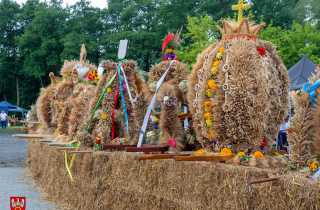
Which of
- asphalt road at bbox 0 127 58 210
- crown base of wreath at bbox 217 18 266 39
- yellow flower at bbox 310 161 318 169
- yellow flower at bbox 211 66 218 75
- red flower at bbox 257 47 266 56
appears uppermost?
crown base of wreath at bbox 217 18 266 39

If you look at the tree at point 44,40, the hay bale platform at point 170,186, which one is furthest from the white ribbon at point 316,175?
the tree at point 44,40

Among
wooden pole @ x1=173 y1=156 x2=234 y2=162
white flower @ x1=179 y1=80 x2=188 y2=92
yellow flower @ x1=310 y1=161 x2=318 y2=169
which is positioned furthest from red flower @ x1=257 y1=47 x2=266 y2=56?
yellow flower @ x1=310 y1=161 x2=318 y2=169

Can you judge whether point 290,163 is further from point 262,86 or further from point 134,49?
point 134,49

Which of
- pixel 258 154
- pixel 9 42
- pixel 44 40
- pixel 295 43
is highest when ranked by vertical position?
pixel 9 42

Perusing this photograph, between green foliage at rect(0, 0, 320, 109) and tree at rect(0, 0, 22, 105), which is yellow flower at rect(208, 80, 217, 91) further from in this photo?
tree at rect(0, 0, 22, 105)

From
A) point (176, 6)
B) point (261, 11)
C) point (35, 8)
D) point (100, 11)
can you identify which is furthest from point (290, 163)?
point (35, 8)

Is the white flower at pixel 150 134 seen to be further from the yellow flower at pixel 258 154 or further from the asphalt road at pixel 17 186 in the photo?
the asphalt road at pixel 17 186

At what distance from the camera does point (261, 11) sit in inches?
813

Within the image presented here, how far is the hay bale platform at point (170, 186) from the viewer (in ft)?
7.41

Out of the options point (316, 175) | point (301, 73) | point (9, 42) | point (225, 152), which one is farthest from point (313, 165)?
point (9, 42)

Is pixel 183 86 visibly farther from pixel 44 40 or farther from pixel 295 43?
pixel 44 40

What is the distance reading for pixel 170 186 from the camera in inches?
135

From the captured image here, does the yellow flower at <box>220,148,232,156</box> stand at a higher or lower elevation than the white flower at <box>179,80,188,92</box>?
lower

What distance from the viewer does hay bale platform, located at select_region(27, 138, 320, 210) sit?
226 cm
